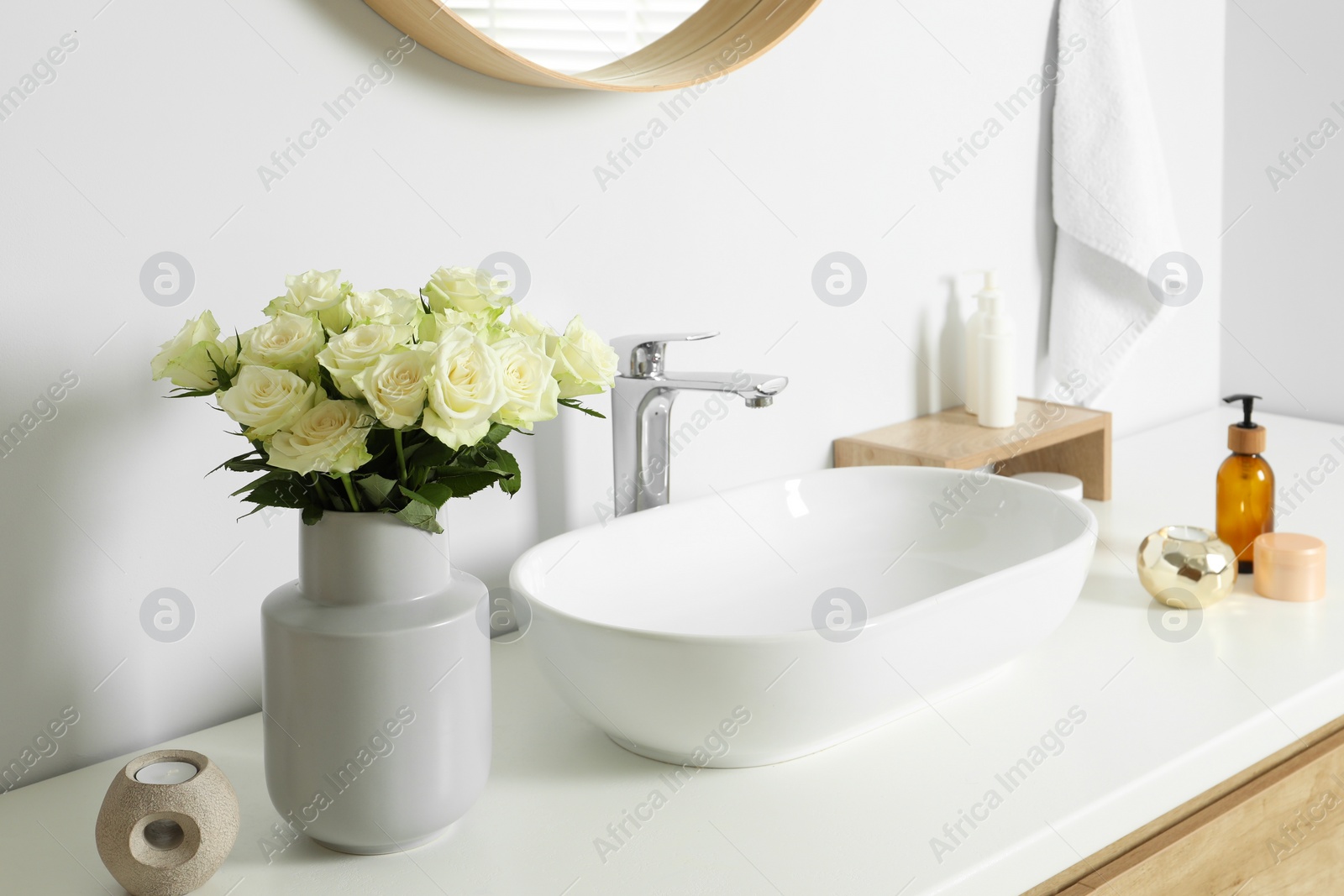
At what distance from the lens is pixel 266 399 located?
0.65 meters

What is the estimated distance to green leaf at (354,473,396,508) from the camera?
67 centimetres

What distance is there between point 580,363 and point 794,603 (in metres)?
0.42

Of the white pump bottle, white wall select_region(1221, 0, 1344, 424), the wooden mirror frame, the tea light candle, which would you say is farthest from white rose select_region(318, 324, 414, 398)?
white wall select_region(1221, 0, 1344, 424)

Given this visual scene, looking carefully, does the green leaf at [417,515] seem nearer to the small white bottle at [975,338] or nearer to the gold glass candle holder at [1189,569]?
the gold glass candle holder at [1189,569]

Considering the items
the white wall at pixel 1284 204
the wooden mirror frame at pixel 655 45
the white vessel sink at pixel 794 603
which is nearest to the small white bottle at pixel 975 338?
the white vessel sink at pixel 794 603

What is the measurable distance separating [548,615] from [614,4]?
0.58 metres

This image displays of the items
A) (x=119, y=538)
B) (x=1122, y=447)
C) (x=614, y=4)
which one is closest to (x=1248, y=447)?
(x=1122, y=447)

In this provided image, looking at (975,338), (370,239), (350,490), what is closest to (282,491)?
(350,490)

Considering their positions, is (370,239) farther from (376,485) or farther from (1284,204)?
(1284,204)

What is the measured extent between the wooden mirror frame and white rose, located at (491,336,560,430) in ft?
1.14

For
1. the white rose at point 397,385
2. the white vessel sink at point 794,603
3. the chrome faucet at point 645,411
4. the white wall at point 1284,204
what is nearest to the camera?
the white rose at point 397,385

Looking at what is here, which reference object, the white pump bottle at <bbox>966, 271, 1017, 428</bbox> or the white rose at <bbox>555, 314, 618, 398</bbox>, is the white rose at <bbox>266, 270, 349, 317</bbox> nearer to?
the white rose at <bbox>555, 314, 618, 398</bbox>

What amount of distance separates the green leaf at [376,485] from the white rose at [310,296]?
11 centimetres

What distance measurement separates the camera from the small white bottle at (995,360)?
1.31m
